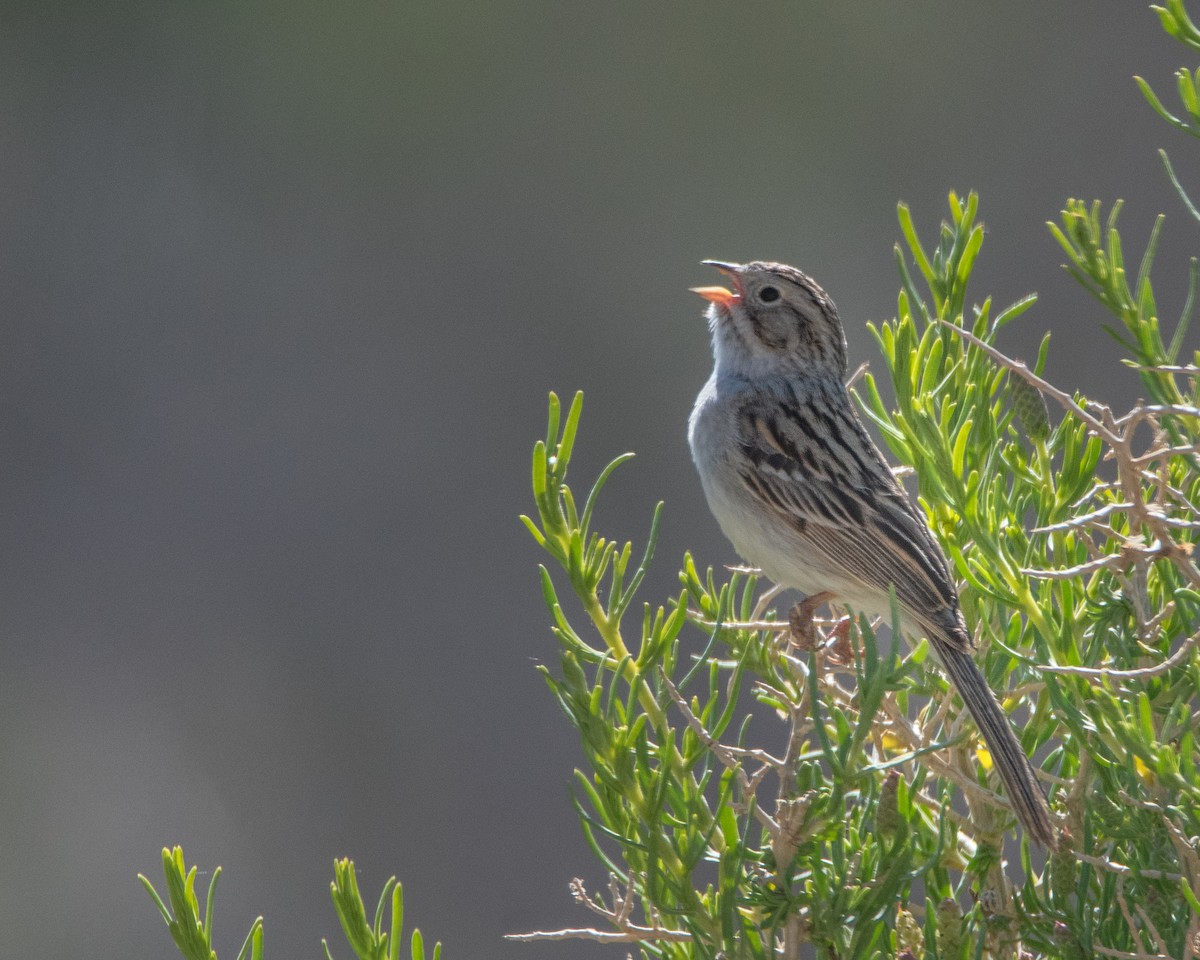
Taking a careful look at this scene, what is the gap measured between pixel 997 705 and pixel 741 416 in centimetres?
174

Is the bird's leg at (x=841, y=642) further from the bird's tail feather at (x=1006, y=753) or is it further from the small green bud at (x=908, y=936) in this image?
the small green bud at (x=908, y=936)

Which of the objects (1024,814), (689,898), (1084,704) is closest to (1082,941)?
(1024,814)

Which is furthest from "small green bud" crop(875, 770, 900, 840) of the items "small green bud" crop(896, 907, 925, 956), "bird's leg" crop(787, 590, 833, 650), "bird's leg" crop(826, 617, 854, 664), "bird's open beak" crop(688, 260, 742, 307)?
"bird's open beak" crop(688, 260, 742, 307)

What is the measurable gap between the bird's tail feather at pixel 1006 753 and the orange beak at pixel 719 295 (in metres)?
1.66

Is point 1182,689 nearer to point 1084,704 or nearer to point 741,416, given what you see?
point 1084,704

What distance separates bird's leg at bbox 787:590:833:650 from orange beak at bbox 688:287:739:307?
0.91m

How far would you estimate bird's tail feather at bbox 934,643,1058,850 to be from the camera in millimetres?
1384

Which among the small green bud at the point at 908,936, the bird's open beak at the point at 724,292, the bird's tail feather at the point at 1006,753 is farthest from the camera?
the bird's open beak at the point at 724,292

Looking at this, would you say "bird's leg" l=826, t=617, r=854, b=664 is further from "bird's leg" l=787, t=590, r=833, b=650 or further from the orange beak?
the orange beak

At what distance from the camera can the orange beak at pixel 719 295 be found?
338 centimetres

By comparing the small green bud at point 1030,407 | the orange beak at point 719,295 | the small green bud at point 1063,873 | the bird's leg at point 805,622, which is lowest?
the small green bud at point 1063,873

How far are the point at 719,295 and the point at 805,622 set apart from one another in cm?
134

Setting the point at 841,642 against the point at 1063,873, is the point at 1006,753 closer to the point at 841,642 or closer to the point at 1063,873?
the point at 1063,873

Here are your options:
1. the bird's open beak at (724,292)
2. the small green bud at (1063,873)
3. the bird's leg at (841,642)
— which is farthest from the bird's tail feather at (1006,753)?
the bird's open beak at (724,292)
